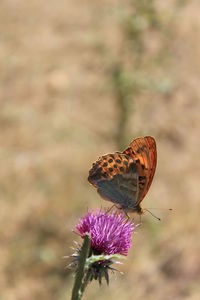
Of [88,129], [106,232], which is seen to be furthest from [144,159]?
[88,129]

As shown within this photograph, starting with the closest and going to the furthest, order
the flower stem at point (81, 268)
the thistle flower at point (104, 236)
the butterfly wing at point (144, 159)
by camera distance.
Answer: the flower stem at point (81, 268) → the thistle flower at point (104, 236) → the butterfly wing at point (144, 159)

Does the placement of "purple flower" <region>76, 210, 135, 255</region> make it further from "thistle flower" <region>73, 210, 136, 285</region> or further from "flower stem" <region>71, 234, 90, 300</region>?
"flower stem" <region>71, 234, 90, 300</region>

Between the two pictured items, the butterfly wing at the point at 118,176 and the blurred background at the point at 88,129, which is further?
the blurred background at the point at 88,129

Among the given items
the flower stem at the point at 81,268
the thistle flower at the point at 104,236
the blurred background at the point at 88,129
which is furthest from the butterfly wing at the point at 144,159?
the blurred background at the point at 88,129

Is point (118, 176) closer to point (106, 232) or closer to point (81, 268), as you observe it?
point (106, 232)

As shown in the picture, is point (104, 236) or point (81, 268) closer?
point (81, 268)

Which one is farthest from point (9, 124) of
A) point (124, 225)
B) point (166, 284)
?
point (124, 225)

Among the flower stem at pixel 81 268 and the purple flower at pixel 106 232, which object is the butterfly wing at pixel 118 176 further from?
the flower stem at pixel 81 268

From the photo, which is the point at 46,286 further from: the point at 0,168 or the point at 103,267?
the point at 103,267
